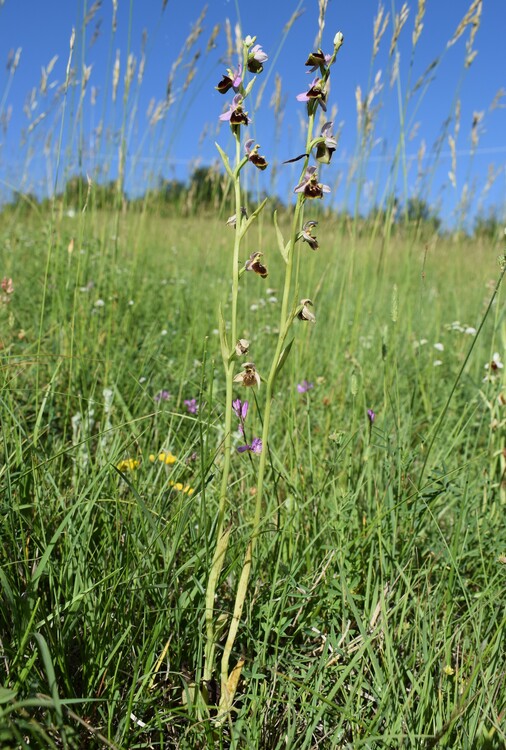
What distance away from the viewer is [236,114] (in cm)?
89

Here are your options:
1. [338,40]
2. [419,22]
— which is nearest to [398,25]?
[419,22]

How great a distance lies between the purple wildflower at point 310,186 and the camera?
92 centimetres

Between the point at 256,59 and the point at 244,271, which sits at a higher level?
the point at 256,59

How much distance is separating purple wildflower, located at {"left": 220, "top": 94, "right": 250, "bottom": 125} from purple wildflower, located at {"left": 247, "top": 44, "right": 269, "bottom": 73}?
0.06 meters

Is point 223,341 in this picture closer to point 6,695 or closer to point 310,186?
point 310,186

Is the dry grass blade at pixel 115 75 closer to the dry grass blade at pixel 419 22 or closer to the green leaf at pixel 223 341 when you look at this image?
the dry grass blade at pixel 419 22

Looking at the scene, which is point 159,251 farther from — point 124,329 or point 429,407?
point 429,407

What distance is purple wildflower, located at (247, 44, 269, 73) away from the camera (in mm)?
914

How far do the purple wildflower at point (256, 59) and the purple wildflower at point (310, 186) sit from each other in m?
0.18

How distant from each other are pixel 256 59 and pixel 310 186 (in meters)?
0.22

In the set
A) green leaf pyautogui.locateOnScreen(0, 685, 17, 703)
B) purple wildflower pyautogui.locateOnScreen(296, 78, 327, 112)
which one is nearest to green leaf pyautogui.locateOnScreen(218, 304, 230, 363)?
purple wildflower pyautogui.locateOnScreen(296, 78, 327, 112)

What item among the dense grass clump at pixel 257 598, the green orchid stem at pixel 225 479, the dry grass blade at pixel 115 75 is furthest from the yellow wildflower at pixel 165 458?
the dry grass blade at pixel 115 75

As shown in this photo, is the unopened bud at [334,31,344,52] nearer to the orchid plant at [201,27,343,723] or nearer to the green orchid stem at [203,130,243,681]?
the orchid plant at [201,27,343,723]

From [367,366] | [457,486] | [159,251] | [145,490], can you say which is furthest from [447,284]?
[145,490]
